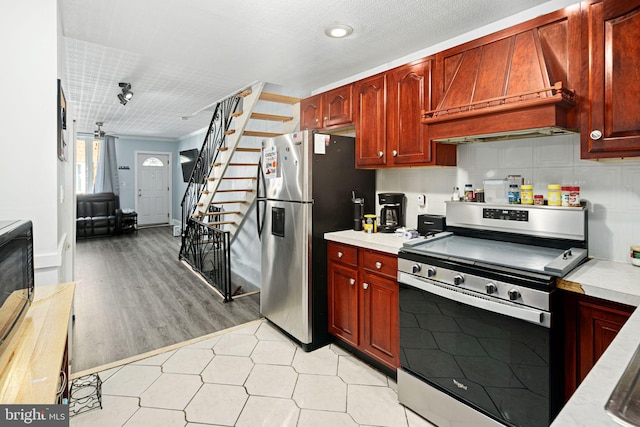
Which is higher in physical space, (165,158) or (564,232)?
(165,158)

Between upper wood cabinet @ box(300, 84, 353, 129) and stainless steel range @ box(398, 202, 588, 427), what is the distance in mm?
1347

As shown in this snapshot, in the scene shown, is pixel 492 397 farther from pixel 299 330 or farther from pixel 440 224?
pixel 299 330

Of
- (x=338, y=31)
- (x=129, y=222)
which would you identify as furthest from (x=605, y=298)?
(x=129, y=222)

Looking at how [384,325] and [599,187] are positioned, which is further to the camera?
[384,325]

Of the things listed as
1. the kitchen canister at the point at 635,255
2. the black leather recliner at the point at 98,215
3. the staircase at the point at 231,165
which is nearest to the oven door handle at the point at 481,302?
the kitchen canister at the point at 635,255

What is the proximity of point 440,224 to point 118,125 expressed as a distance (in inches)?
307

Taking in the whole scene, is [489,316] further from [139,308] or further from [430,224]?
[139,308]

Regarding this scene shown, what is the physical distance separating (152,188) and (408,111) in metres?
9.39

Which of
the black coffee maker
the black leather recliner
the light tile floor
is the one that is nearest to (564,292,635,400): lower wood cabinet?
the light tile floor

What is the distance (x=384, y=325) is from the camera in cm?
238

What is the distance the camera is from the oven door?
61.4 inches

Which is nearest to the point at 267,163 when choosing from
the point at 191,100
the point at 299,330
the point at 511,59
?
the point at 299,330

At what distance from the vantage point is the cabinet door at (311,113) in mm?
3359

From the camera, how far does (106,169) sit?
9.07 meters
